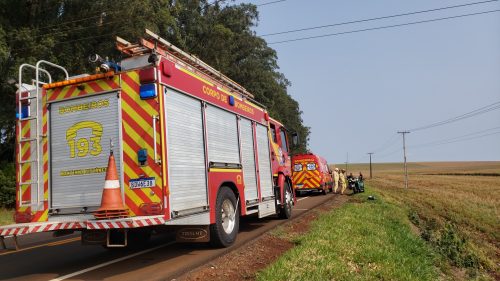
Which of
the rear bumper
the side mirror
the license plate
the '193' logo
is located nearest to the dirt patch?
the rear bumper

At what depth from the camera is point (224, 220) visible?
817 centimetres

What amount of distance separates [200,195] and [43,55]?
15206 mm

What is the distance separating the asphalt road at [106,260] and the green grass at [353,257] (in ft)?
4.82

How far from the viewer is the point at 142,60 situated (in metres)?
6.57

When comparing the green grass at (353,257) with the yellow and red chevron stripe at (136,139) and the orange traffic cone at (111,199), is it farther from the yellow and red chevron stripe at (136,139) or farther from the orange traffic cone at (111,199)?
the orange traffic cone at (111,199)

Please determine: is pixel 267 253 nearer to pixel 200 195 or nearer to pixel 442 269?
pixel 200 195

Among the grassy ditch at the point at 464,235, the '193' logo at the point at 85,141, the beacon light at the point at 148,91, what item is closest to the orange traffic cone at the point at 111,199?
the '193' logo at the point at 85,141

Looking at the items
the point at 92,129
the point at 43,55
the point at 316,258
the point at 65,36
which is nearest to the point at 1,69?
the point at 43,55

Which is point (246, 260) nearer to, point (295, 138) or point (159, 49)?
point (159, 49)

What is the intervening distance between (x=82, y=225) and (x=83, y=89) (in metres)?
2.07

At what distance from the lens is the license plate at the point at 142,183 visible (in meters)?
6.19

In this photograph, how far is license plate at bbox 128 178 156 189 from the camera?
6.19 meters

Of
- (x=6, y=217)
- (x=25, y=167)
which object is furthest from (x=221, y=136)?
(x=6, y=217)

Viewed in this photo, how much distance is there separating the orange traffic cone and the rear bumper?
17cm
